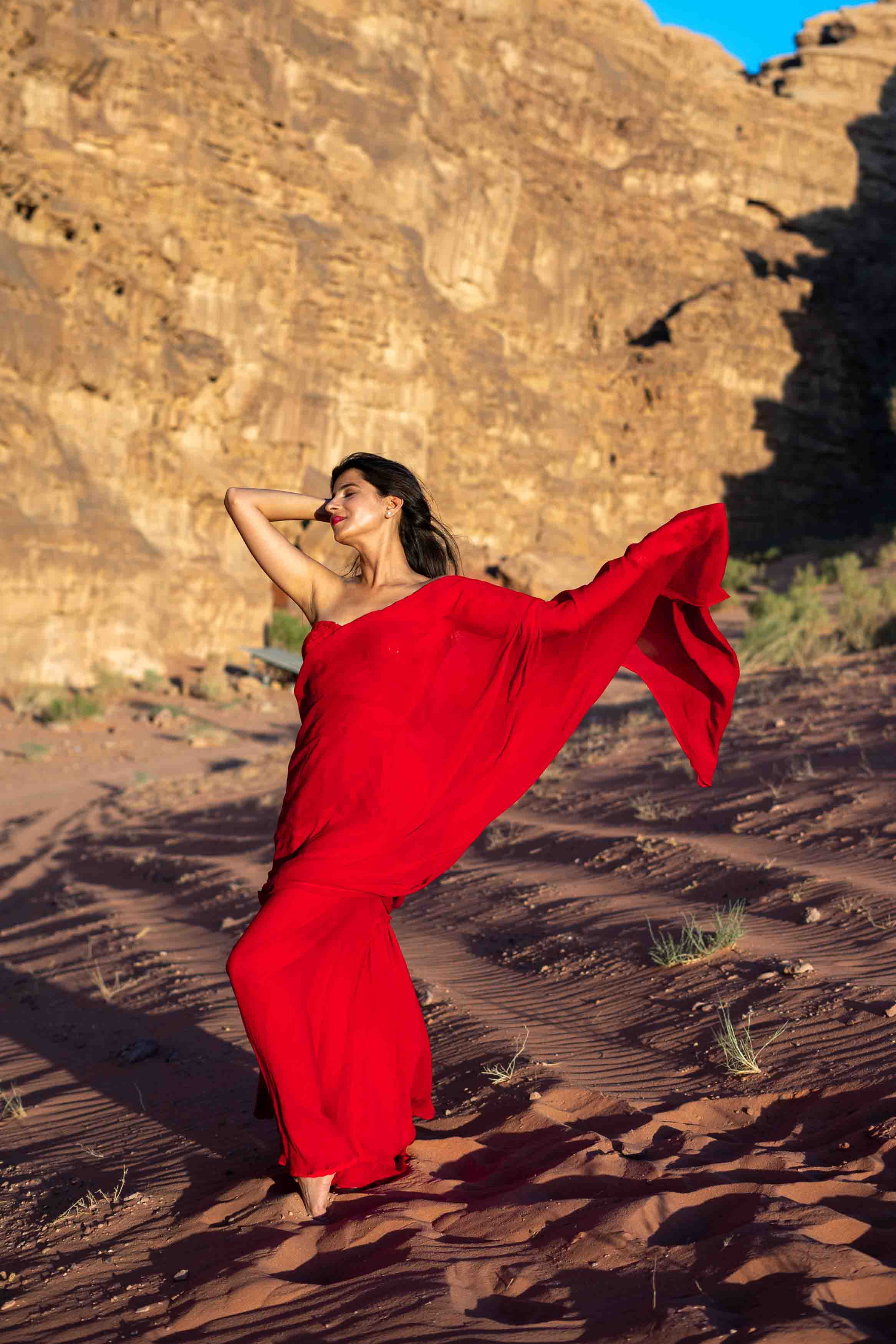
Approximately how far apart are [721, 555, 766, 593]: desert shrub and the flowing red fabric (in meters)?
28.1

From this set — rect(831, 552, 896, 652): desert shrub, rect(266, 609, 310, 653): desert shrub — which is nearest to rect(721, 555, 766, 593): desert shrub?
rect(266, 609, 310, 653): desert shrub

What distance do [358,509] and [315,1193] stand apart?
73.1 inches

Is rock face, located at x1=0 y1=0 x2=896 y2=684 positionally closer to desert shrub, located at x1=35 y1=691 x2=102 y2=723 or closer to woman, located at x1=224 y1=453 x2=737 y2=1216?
desert shrub, located at x1=35 y1=691 x2=102 y2=723

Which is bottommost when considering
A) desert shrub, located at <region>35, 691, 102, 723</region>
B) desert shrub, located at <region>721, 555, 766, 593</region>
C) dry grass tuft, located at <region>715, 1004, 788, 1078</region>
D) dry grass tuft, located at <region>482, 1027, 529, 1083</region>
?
dry grass tuft, located at <region>482, 1027, 529, 1083</region>

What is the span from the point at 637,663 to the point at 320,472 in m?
23.6

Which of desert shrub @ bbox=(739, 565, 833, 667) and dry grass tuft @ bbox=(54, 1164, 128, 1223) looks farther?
desert shrub @ bbox=(739, 565, 833, 667)

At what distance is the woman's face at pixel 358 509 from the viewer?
317 cm

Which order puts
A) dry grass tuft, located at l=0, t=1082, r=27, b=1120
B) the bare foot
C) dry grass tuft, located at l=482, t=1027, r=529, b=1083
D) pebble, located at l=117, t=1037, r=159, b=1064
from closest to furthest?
the bare foot, dry grass tuft, located at l=482, t=1027, r=529, b=1083, dry grass tuft, located at l=0, t=1082, r=27, b=1120, pebble, located at l=117, t=1037, r=159, b=1064

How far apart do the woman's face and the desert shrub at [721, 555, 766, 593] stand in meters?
28.3

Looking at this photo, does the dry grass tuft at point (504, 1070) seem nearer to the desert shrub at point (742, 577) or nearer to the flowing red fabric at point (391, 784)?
the flowing red fabric at point (391, 784)

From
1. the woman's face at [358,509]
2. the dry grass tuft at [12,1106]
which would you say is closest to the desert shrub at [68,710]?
the dry grass tuft at [12,1106]

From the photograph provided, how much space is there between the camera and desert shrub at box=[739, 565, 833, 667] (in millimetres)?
13117

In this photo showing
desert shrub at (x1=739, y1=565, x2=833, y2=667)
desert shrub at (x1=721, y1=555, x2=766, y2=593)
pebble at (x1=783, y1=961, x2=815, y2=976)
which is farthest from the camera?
desert shrub at (x1=721, y1=555, x2=766, y2=593)

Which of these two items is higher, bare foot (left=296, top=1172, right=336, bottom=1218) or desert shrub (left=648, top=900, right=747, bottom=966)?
desert shrub (left=648, top=900, right=747, bottom=966)
